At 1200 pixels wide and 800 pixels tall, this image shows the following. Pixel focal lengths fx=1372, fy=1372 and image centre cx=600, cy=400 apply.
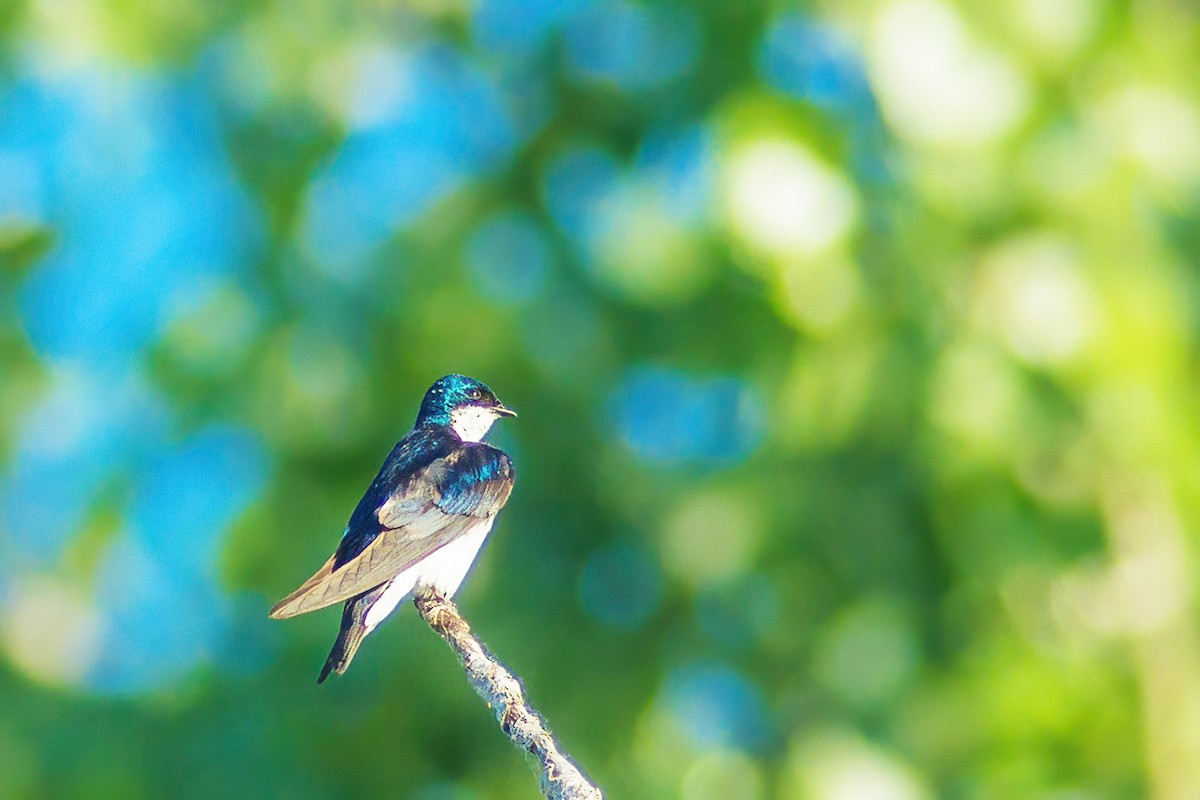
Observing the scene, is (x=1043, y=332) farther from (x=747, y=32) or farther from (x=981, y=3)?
(x=747, y=32)

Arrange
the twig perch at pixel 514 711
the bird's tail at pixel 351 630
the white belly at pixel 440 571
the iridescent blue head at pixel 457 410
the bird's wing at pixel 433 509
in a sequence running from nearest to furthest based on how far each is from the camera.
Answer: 1. the twig perch at pixel 514 711
2. the bird's tail at pixel 351 630
3. the bird's wing at pixel 433 509
4. the white belly at pixel 440 571
5. the iridescent blue head at pixel 457 410

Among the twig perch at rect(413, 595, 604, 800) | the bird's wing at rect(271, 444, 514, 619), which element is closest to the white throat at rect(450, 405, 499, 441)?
the bird's wing at rect(271, 444, 514, 619)

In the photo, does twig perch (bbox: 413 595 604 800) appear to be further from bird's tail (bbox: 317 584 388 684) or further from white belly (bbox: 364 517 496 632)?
white belly (bbox: 364 517 496 632)

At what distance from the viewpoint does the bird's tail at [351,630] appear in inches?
90.4

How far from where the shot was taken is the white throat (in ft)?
11.0

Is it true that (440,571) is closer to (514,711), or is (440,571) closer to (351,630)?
(351,630)

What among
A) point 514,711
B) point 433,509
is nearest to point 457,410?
point 433,509

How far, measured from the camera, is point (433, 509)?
9.64 ft

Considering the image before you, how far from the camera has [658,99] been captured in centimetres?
573

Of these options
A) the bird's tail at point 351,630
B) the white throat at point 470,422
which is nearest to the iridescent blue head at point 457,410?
the white throat at point 470,422

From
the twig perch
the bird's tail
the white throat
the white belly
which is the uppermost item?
the white throat

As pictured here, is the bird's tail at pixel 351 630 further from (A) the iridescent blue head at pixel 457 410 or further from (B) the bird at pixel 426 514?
(A) the iridescent blue head at pixel 457 410

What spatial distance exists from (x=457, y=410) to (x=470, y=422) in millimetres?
51

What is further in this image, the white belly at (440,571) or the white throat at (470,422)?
the white throat at (470,422)
